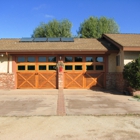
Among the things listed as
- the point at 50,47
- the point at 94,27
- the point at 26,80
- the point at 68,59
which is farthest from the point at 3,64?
the point at 94,27

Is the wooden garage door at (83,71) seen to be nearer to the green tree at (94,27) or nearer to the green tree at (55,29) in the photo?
the green tree at (94,27)

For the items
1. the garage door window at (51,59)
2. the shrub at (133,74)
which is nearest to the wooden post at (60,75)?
the garage door window at (51,59)

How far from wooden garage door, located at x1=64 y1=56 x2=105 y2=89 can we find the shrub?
10.4 ft

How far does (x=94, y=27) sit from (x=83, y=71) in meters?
21.1

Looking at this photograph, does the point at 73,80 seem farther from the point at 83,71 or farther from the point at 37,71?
the point at 37,71

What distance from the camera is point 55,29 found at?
3444 centimetres

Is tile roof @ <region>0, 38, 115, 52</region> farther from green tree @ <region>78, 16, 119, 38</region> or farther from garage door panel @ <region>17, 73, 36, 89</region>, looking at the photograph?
green tree @ <region>78, 16, 119, 38</region>

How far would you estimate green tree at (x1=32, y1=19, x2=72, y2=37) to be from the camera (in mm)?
34469

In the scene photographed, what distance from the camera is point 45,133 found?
5.14 metres

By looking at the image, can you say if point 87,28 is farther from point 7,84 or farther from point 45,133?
point 45,133

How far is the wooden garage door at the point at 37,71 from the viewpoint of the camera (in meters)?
14.9

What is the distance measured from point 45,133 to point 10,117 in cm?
209

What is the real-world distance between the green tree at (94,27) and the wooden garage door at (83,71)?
19.4 meters

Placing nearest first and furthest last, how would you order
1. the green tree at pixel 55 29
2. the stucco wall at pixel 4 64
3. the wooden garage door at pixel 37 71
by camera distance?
1. the stucco wall at pixel 4 64
2. the wooden garage door at pixel 37 71
3. the green tree at pixel 55 29
